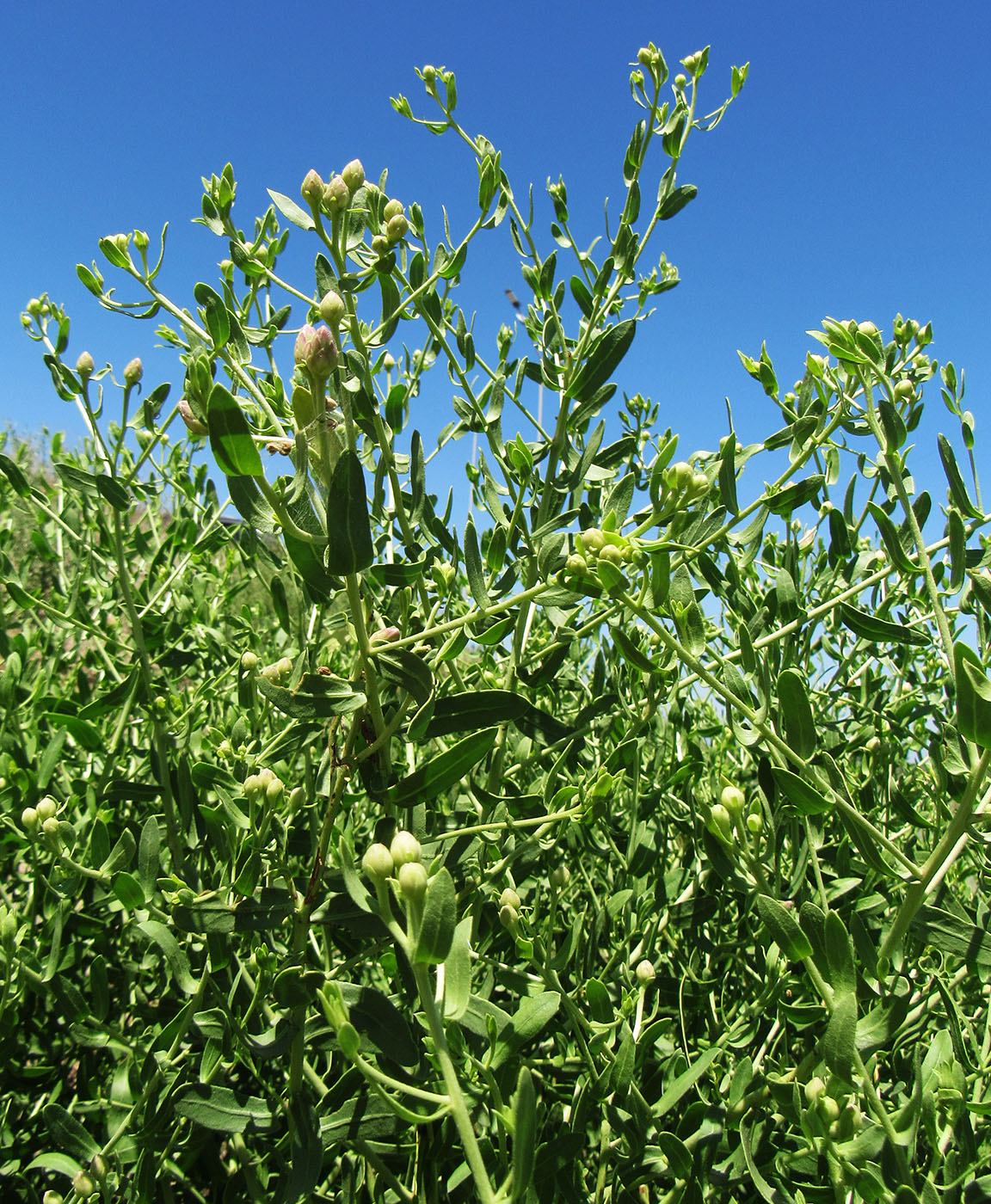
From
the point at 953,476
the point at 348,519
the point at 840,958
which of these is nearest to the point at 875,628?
the point at 953,476

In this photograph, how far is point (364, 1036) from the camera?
0.73 meters

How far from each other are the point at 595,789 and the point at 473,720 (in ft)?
0.43

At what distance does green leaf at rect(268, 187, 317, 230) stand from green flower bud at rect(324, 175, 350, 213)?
0.26 ft

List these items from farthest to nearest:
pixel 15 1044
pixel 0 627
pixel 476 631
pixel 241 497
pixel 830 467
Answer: pixel 0 627 < pixel 830 467 < pixel 15 1044 < pixel 476 631 < pixel 241 497

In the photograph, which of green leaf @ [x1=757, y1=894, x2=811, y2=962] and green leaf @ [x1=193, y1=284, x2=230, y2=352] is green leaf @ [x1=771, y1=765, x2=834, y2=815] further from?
green leaf @ [x1=193, y1=284, x2=230, y2=352]

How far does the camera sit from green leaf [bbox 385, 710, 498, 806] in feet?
2.34

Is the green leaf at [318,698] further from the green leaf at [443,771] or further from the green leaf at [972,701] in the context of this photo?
the green leaf at [972,701]

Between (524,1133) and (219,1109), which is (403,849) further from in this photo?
(219,1109)

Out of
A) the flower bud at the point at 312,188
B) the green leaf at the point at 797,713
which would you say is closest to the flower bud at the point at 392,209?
the flower bud at the point at 312,188

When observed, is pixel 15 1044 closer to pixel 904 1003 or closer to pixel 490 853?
pixel 490 853

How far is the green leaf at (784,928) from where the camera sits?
25.5 inches

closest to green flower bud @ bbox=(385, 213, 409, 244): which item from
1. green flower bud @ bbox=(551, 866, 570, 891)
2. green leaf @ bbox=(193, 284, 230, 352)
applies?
green leaf @ bbox=(193, 284, 230, 352)

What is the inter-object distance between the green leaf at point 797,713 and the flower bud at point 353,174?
1.94 feet

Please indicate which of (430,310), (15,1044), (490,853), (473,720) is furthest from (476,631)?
(15,1044)
